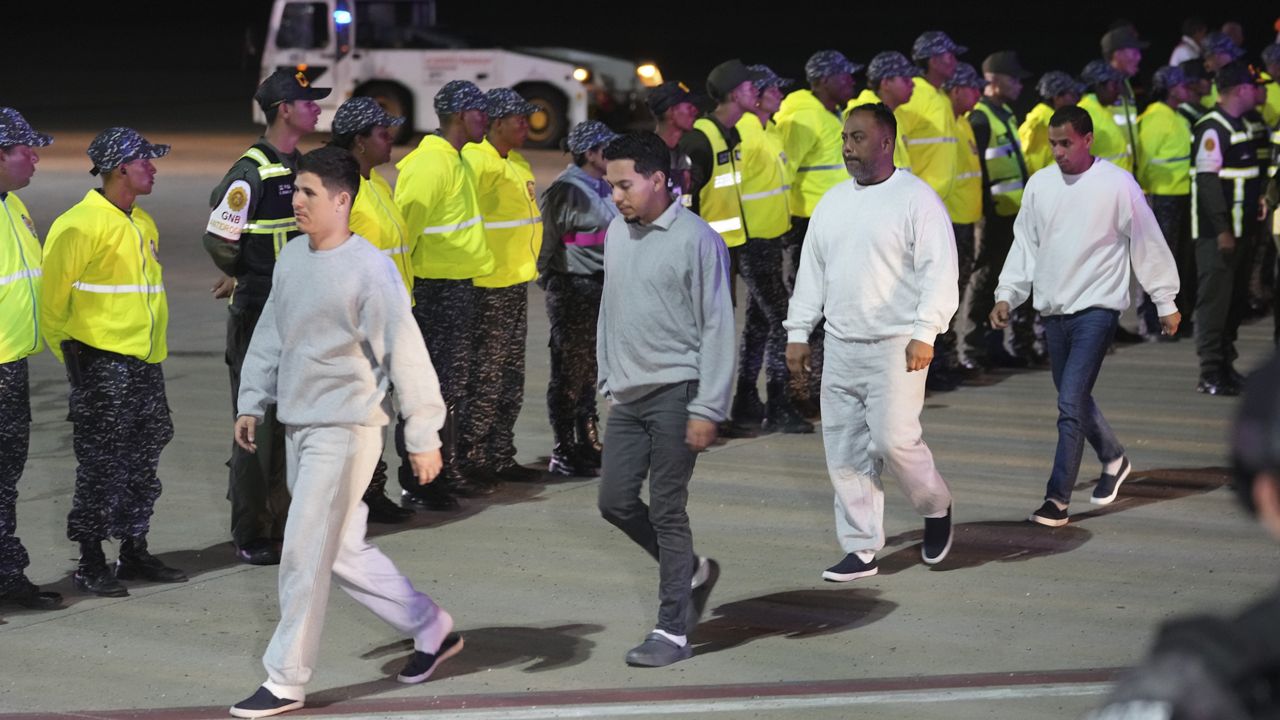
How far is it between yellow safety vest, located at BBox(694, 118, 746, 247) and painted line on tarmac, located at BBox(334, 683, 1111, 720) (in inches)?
180

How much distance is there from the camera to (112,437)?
7348 millimetres

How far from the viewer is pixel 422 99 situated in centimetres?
2823

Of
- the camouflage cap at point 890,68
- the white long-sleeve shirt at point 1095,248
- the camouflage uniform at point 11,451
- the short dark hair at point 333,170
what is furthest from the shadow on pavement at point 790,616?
the camouflage cap at point 890,68

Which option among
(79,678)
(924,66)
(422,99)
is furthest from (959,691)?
(422,99)

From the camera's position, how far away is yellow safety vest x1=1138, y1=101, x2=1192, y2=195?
532 inches

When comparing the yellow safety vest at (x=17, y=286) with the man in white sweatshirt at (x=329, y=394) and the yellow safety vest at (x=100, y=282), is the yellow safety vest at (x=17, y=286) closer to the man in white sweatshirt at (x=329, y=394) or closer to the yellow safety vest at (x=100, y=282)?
the yellow safety vest at (x=100, y=282)

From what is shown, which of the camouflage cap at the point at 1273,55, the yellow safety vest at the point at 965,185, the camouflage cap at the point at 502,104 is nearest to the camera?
the camouflage cap at the point at 502,104

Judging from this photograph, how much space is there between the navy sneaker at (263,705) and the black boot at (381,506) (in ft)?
8.52

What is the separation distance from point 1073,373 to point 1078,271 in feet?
1.53

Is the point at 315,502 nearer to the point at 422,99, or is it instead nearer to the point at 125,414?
the point at 125,414

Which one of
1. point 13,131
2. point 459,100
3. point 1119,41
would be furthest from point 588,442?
point 1119,41

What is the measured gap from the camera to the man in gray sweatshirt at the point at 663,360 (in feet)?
20.9

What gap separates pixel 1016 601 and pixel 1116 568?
2.41 ft

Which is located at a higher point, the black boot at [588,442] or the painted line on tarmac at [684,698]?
the black boot at [588,442]
